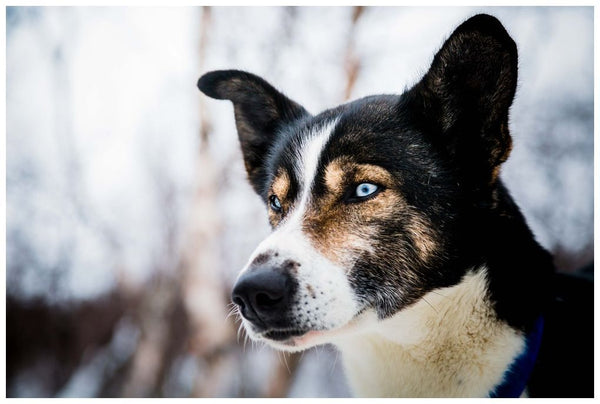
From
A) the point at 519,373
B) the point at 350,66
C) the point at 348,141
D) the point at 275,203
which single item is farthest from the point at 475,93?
the point at 350,66

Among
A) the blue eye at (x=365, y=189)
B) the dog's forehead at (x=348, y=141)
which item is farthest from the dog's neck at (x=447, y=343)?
the dog's forehead at (x=348, y=141)

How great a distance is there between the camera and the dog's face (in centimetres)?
165

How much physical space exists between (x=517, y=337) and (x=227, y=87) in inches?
65.1

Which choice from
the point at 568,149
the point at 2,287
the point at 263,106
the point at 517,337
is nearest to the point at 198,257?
the point at 2,287

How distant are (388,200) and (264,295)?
0.61m

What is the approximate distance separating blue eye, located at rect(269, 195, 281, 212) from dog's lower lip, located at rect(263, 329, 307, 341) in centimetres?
62

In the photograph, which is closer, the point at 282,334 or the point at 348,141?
the point at 282,334

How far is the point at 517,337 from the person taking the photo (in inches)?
70.0

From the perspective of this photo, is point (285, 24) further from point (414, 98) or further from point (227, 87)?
point (414, 98)

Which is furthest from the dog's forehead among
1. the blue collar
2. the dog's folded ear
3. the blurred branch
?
the blurred branch

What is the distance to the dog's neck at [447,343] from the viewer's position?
5.87 feet

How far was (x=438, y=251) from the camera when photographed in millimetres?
1854

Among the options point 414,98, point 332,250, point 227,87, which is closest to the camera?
point 332,250

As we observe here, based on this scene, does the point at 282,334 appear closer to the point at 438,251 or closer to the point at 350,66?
the point at 438,251
